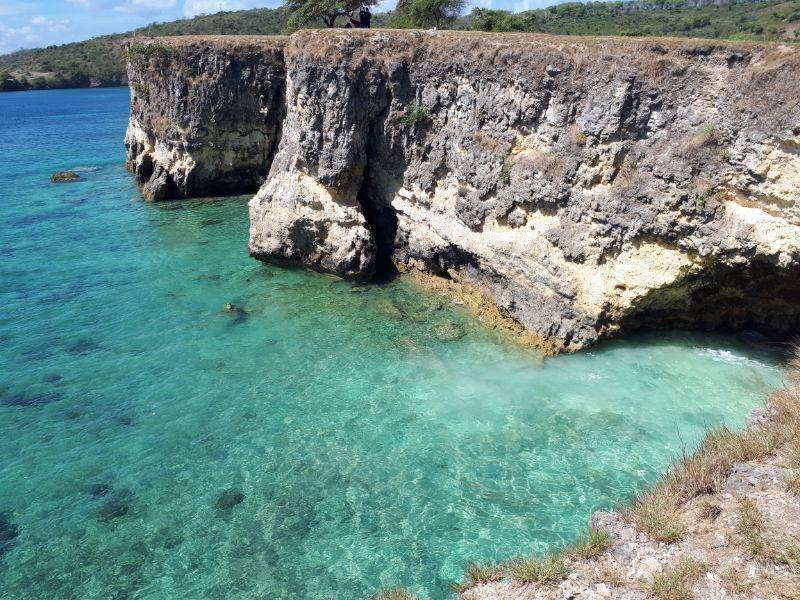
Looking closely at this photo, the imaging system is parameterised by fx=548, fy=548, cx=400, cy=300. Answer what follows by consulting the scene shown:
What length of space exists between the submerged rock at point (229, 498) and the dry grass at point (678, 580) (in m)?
8.22

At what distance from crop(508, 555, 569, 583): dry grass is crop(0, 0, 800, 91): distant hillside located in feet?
166

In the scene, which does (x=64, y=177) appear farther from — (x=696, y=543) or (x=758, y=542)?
(x=758, y=542)

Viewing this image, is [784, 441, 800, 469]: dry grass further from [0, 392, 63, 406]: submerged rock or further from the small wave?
[0, 392, 63, 406]: submerged rock

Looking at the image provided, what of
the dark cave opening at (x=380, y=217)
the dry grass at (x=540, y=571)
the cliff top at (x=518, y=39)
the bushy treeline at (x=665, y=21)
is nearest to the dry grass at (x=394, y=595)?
the dry grass at (x=540, y=571)

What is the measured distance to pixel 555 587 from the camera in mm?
8711

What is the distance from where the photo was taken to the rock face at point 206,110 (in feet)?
100

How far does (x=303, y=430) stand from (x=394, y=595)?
5493 mm

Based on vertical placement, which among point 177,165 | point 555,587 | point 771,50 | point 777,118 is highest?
point 771,50

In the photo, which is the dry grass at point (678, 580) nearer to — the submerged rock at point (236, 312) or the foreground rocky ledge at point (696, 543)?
the foreground rocky ledge at point (696, 543)

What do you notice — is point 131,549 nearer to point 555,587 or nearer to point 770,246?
point 555,587

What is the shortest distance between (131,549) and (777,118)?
17.5 metres

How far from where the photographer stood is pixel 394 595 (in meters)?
9.36

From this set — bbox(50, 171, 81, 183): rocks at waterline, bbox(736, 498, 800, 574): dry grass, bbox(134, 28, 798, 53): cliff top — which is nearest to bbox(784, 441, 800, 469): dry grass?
bbox(736, 498, 800, 574): dry grass

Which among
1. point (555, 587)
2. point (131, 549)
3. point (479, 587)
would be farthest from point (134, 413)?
point (555, 587)
